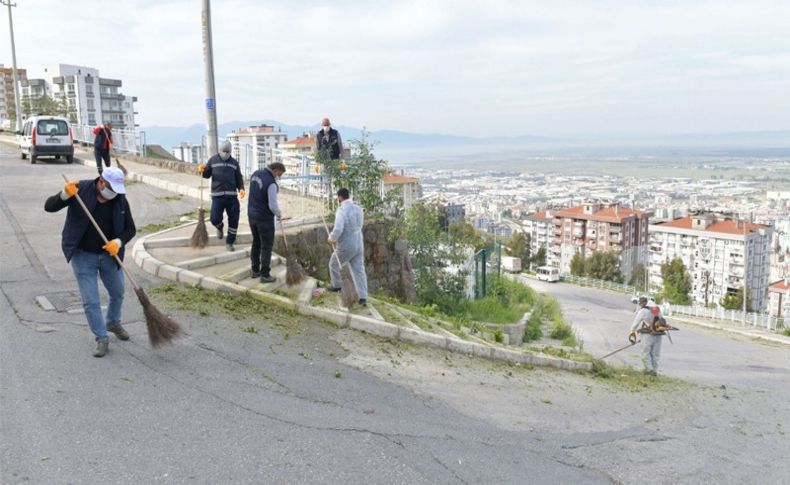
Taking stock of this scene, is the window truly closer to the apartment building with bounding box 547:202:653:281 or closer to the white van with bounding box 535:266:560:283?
the white van with bounding box 535:266:560:283

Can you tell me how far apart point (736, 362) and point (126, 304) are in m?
19.0

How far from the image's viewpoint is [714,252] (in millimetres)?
77000

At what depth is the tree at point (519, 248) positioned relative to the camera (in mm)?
86688

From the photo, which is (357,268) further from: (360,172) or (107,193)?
(360,172)

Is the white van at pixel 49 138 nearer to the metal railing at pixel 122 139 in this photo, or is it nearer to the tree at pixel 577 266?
the metal railing at pixel 122 139

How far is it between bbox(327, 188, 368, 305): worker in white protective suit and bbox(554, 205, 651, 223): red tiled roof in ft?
285

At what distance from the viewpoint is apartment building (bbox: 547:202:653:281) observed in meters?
90.9

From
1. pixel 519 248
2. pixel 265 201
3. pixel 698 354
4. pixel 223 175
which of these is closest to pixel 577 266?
pixel 519 248

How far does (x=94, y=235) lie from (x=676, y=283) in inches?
2552

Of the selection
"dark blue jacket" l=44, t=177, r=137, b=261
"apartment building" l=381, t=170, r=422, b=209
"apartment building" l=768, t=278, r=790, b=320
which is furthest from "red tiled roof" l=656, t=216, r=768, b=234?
"dark blue jacket" l=44, t=177, r=137, b=261

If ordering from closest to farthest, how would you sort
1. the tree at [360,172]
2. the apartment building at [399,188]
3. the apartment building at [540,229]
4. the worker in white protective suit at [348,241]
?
the worker in white protective suit at [348,241] < the tree at [360,172] < the apartment building at [399,188] < the apartment building at [540,229]

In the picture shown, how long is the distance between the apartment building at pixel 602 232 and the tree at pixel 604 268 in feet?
48.6

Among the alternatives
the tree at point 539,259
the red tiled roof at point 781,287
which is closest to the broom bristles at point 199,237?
the red tiled roof at point 781,287

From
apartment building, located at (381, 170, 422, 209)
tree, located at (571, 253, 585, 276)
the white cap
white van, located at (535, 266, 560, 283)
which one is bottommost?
tree, located at (571, 253, 585, 276)
